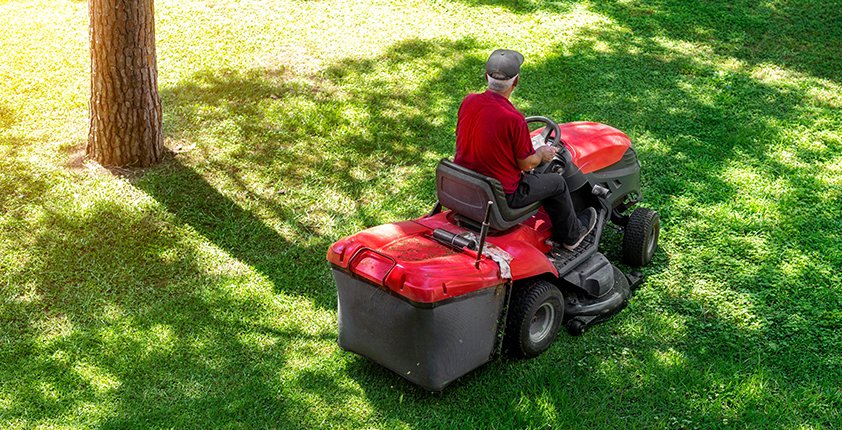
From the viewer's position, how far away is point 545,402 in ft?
17.2

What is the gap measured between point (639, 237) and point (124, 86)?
15.2ft

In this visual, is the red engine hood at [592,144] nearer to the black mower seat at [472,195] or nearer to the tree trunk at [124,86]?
the black mower seat at [472,195]

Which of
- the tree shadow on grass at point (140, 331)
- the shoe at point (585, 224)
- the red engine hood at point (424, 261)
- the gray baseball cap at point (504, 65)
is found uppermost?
the gray baseball cap at point (504, 65)

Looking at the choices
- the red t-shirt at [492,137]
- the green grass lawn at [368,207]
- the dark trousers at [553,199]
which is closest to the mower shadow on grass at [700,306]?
the green grass lawn at [368,207]

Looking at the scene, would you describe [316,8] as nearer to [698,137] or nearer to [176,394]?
[698,137]

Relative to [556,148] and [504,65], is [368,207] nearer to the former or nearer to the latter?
[556,148]

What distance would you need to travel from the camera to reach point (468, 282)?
4.97 metres

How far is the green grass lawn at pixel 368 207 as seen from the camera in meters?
5.31

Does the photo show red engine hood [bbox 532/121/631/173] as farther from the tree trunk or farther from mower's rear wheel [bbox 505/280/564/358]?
the tree trunk

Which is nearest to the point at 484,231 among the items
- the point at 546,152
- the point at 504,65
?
the point at 546,152

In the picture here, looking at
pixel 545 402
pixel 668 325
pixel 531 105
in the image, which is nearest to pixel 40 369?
pixel 545 402

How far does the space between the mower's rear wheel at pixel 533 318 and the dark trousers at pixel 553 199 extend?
49 cm

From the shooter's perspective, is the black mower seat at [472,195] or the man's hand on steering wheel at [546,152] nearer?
the black mower seat at [472,195]

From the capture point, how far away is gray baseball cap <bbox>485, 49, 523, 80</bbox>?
5.21 metres
